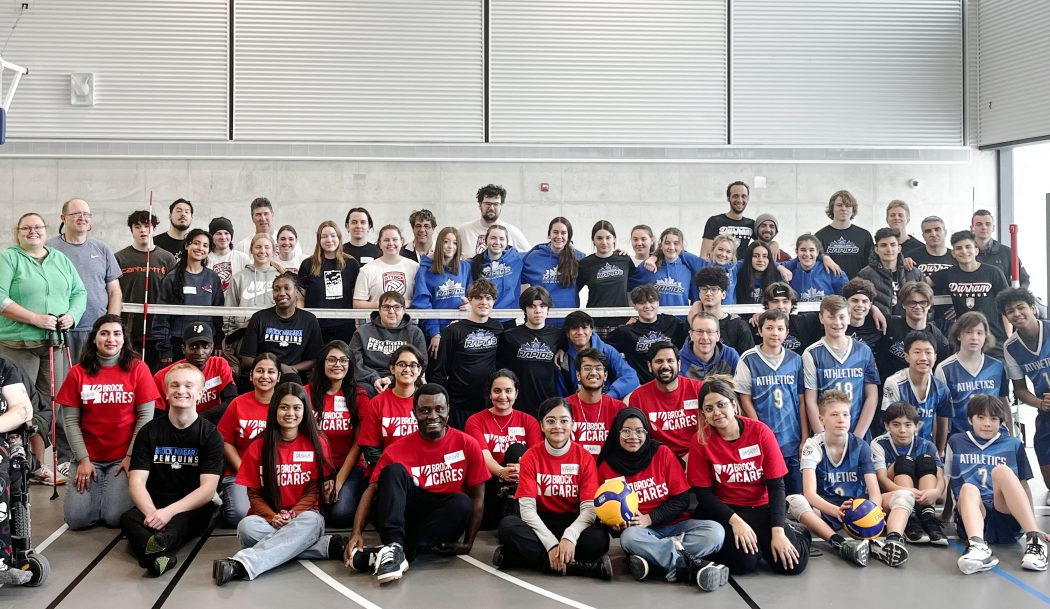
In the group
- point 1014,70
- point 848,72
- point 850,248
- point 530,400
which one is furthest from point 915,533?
point 1014,70

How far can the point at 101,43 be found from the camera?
42.0 feet

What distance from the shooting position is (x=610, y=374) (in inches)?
294

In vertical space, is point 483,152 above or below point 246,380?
above

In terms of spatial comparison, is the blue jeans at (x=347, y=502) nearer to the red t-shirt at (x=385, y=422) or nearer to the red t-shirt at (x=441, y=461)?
the red t-shirt at (x=385, y=422)

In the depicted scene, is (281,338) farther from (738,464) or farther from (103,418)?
(738,464)

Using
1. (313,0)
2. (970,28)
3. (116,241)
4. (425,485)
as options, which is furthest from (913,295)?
(116,241)

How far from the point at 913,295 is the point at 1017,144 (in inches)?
272

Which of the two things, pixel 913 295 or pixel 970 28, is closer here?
pixel 913 295

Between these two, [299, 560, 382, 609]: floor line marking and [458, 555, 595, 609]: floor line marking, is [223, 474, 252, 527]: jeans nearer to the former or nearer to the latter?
[299, 560, 382, 609]: floor line marking

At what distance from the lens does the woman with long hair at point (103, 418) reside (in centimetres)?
674

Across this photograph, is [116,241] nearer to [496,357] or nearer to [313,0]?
[313,0]

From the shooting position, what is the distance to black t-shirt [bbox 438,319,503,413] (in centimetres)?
750

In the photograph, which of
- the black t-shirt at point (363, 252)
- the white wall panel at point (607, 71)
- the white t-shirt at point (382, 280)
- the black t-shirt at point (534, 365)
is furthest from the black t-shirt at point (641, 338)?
the white wall panel at point (607, 71)

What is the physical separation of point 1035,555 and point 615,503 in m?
2.69
